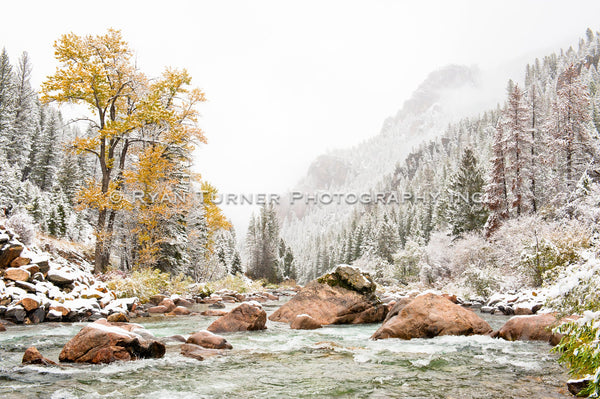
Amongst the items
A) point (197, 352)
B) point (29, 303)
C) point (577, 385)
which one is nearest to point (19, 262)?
point (29, 303)

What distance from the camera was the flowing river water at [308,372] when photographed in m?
4.97

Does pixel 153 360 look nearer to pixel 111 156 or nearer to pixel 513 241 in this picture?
pixel 111 156

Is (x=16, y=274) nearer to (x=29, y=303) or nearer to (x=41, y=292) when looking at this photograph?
(x=41, y=292)

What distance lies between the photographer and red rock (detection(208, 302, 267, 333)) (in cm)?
1087

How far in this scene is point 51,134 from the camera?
5262 centimetres

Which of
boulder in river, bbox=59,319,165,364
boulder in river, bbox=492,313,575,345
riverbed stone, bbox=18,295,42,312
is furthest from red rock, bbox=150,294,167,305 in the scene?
boulder in river, bbox=492,313,575,345

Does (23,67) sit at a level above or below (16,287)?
above

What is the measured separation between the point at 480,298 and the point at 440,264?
1675 cm

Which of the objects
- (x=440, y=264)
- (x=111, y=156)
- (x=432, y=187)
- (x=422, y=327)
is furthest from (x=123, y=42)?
(x=432, y=187)

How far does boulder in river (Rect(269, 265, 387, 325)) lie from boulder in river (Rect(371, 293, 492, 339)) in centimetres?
359

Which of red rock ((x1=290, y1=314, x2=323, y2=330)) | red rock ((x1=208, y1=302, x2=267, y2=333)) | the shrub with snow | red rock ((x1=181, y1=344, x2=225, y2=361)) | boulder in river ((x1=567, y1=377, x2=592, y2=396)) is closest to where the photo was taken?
boulder in river ((x1=567, y1=377, x2=592, y2=396))

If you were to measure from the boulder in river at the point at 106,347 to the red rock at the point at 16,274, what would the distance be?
19.5 ft

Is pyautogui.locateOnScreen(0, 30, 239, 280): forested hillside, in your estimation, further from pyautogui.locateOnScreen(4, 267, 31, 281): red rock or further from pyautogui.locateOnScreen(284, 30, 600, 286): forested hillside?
pyautogui.locateOnScreen(284, 30, 600, 286): forested hillside

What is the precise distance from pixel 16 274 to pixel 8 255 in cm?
96
